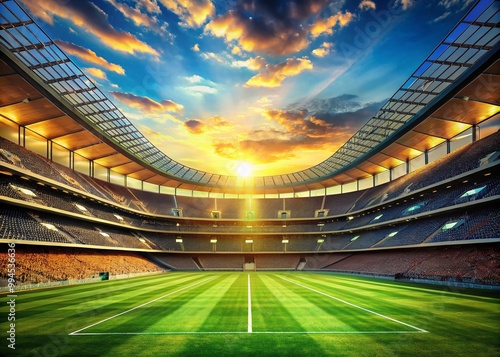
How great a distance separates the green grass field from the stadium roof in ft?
51.4

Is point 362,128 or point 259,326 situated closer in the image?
point 259,326

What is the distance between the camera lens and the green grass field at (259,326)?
31.8 feet

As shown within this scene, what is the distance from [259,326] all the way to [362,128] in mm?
32382

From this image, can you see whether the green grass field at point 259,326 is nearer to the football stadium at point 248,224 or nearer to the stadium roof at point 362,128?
the football stadium at point 248,224

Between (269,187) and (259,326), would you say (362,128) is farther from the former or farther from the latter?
(259,326)

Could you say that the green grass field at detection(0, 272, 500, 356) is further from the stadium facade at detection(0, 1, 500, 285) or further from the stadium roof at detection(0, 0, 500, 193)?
the stadium roof at detection(0, 0, 500, 193)

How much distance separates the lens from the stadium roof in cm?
2217

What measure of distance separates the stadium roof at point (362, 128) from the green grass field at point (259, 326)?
15665mm

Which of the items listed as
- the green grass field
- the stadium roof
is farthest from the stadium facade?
the green grass field

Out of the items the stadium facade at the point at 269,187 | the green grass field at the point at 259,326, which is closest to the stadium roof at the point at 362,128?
the stadium facade at the point at 269,187

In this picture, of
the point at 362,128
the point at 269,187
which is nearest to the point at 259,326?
the point at 362,128

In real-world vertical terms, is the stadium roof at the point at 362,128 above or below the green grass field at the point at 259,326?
above

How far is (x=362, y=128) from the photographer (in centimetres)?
4022

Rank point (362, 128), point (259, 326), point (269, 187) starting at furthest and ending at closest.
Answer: point (269, 187), point (362, 128), point (259, 326)
